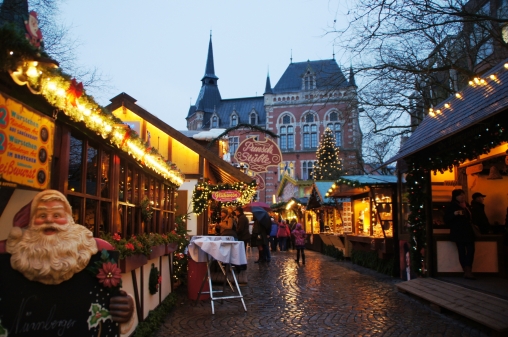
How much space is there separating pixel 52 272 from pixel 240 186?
42.8 feet

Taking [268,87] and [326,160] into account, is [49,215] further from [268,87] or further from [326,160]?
[268,87]

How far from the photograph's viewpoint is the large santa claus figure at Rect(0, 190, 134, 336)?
8.72ft

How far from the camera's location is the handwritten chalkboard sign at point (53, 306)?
104 inches

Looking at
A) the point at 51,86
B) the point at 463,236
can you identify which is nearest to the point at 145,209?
the point at 51,86

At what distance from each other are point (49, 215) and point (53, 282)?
1.27 feet

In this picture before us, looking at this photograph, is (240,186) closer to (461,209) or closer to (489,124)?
(461,209)

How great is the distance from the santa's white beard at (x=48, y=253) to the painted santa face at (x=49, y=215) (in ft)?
0.07

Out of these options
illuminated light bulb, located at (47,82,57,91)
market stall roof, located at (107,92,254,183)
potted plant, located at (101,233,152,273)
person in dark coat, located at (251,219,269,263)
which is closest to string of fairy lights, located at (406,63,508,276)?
potted plant, located at (101,233,152,273)

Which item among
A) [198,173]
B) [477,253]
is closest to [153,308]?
[477,253]

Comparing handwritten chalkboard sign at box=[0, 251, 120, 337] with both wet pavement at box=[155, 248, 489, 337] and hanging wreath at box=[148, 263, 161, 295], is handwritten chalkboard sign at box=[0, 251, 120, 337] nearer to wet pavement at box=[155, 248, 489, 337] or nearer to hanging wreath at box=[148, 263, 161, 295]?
wet pavement at box=[155, 248, 489, 337]

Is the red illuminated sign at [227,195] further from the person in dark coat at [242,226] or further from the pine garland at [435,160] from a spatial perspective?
the pine garland at [435,160]

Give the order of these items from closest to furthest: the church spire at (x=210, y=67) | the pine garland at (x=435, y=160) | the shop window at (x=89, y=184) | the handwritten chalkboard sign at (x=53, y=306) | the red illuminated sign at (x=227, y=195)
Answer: the handwritten chalkboard sign at (x=53, y=306) < the shop window at (x=89, y=184) < the pine garland at (x=435, y=160) < the red illuminated sign at (x=227, y=195) < the church spire at (x=210, y=67)

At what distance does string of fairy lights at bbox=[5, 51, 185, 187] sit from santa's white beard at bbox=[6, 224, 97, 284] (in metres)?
1.05

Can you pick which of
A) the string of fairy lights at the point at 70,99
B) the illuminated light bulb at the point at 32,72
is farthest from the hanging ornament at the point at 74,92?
the illuminated light bulb at the point at 32,72
